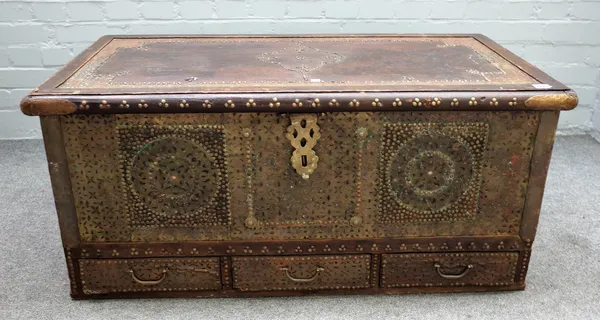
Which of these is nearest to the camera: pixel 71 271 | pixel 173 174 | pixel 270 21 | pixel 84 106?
pixel 84 106

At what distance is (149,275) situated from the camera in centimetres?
178

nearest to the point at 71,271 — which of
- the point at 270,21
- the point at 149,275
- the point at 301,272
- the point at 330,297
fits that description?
the point at 149,275

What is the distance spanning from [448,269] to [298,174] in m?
0.58

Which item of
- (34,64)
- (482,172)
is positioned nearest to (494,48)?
(482,172)

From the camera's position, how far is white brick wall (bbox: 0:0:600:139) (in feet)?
8.87

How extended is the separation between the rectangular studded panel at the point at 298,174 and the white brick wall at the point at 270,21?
1.26 m

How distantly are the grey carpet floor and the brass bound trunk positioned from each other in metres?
0.04

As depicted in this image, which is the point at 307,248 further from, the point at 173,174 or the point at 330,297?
the point at 173,174

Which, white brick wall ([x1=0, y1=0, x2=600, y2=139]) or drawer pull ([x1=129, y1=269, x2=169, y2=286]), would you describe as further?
white brick wall ([x1=0, y1=0, x2=600, y2=139])

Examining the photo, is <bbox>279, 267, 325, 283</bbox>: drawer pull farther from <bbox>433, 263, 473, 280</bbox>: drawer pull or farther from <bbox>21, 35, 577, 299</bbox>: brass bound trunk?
<bbox>433, 263, 473, 280</bbox>: drawer pull

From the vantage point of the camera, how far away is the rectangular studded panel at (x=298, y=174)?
5.28 ft

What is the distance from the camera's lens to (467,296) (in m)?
1.84

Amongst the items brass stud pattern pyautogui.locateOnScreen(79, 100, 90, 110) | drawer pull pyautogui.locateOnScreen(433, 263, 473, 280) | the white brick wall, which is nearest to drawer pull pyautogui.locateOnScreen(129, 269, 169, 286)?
brass stud pattern pyautogui.locateOnScreen(79, 100, 90, 110)

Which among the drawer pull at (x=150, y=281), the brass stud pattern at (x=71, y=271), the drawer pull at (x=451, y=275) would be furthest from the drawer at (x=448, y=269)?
Result: the brass stud pattern at (x=71, y=271)
